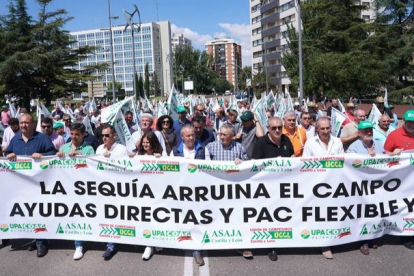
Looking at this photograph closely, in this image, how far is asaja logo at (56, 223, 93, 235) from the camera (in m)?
5.11

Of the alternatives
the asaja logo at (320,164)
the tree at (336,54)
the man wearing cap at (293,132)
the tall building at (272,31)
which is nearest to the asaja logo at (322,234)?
the asaja logo at (320,164)

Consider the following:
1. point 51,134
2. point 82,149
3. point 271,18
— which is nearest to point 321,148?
point 82,149

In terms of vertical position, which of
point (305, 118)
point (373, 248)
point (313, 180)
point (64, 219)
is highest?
point (305, 118)

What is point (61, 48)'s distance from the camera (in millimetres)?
36531

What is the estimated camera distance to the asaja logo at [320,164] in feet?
15.9

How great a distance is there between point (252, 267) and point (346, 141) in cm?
293

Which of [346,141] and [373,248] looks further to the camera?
[346,141]

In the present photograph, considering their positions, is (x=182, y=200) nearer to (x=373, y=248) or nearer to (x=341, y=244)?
(x=341, y=244)

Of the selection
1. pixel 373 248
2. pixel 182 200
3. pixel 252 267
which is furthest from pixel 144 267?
pixel 373 248

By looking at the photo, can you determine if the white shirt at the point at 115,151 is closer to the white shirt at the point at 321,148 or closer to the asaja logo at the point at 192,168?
the asaja logo at the point at 192,168

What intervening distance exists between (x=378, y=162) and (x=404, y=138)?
2.23ft

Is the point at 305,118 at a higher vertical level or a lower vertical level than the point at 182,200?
higher

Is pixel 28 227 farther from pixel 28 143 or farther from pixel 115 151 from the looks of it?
pixel 115 151

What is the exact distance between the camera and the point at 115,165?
5.07 meters
